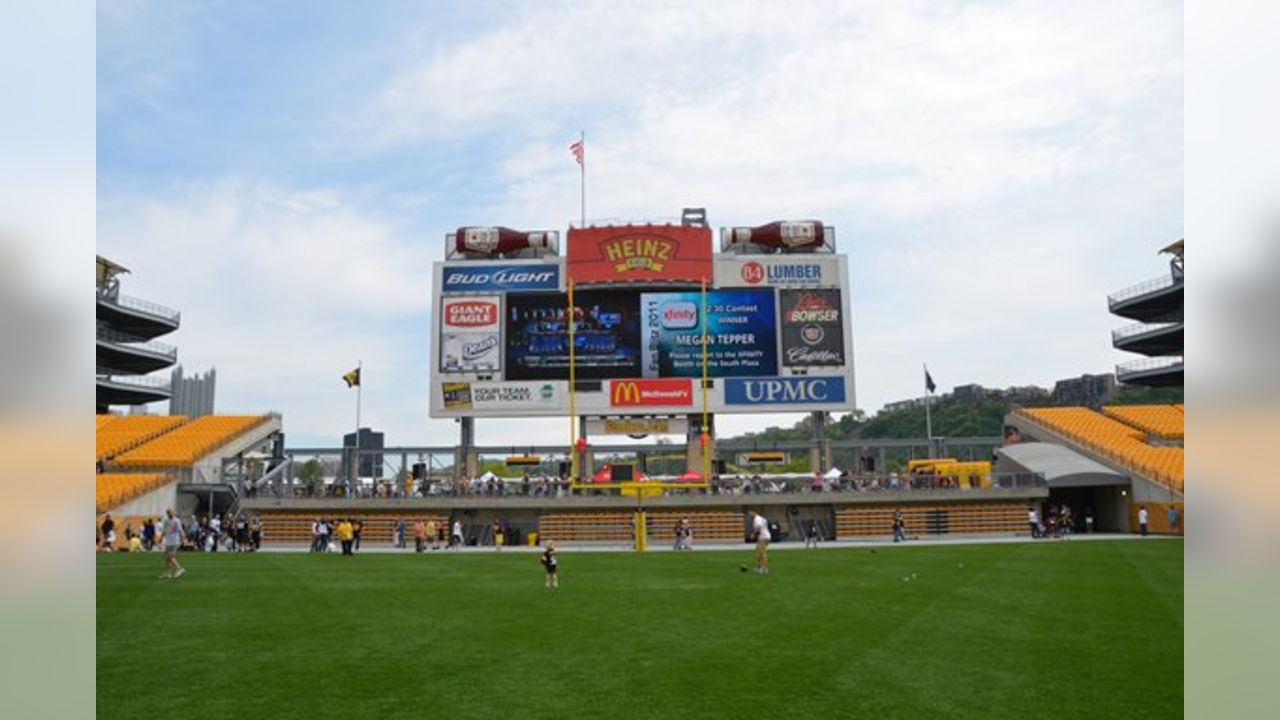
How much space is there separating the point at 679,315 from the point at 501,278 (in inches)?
422

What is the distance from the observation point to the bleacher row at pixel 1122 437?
4238 centimetres

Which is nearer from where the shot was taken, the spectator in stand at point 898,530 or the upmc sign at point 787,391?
the spectator in stand at point 898,530

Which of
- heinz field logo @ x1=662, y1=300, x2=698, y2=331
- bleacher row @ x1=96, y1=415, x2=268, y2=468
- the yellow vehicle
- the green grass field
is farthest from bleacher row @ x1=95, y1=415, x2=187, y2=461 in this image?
the yellow vehicle

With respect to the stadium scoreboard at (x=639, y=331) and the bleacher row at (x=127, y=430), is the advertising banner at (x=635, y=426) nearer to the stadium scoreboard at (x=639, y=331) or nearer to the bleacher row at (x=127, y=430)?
the stadium scoreboard at (x=639, y=331)

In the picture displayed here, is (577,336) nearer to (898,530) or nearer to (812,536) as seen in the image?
(812,536)

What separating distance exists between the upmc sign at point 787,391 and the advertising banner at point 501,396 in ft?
33.3

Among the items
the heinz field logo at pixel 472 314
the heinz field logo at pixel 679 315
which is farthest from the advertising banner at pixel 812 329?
the heinz field logo at pixel 472 314

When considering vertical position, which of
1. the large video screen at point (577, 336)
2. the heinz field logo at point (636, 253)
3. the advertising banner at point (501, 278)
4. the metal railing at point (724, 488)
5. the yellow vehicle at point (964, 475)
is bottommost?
the metal railing at point (724, 488)

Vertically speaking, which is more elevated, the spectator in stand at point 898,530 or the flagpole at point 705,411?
the flagpole at point 705,411

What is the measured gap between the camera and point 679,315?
49438mm

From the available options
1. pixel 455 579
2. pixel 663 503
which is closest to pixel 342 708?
pixel 455 579

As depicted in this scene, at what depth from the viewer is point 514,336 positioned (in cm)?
4944
